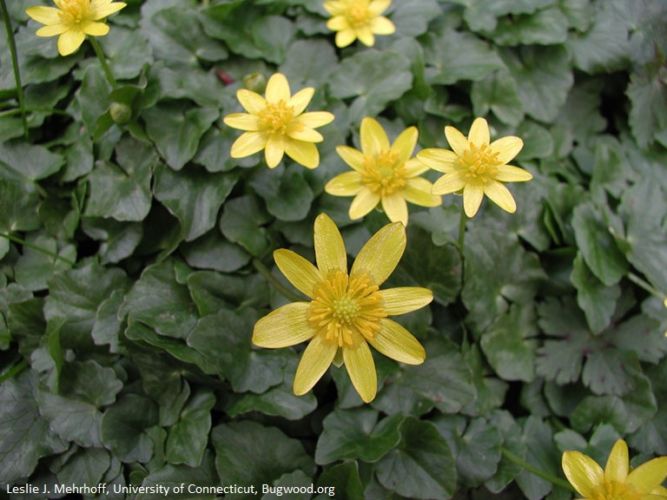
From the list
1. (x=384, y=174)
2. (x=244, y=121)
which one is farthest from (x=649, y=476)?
(x=244, y=121)

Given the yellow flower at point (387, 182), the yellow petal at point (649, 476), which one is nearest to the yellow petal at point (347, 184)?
the yellow flower at point (387, 182)

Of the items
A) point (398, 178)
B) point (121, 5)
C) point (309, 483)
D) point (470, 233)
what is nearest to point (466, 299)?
point (470, 233)

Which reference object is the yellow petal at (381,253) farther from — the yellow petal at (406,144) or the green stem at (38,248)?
the green stem at (38,248)

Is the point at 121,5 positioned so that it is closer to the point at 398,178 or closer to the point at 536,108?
the point at 398,178

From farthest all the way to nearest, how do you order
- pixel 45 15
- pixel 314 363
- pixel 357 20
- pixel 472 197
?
pixel 357 20, pixel 45 15, pixel 472 197, pixel 314 363

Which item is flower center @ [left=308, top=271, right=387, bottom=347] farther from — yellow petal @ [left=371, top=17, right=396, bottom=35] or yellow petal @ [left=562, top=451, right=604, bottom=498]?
yellow petal @ [left=371, top=17, right=396, bottom=35]

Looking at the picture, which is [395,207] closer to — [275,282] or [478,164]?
[478,164]
